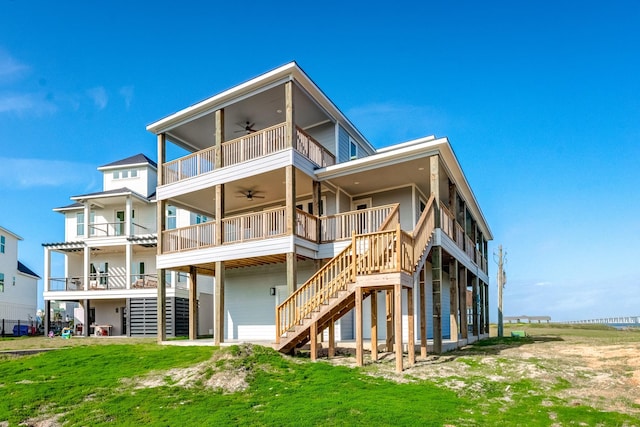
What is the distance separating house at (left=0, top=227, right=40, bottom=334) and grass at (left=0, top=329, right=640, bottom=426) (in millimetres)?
27296

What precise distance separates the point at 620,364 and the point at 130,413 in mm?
12080

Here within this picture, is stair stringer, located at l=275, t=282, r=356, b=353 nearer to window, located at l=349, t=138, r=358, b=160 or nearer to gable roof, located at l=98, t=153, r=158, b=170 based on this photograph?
window, located at l=349, t=138, r=358, b=160

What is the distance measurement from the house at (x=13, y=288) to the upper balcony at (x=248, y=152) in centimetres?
2358

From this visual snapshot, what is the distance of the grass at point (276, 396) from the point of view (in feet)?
28.0

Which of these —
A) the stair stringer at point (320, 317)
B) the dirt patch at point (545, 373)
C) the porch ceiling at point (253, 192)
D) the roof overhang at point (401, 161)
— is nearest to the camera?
the dirt patch at point (545, 373)

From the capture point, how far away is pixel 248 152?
1819cm

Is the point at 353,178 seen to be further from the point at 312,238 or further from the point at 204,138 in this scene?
the point at 204,138

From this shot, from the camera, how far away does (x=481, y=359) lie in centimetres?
1338

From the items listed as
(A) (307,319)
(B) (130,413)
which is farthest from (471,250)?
(B) (130,413)

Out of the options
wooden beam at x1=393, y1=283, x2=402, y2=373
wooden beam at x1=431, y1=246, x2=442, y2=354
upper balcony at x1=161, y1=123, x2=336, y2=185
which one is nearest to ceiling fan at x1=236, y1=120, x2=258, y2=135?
upper balcony at x1=161, y1=123, x2=336, y2=185

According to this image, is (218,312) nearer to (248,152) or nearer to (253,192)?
(253,192)

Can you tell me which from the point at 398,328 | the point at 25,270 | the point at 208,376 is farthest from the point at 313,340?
the point at 25,270

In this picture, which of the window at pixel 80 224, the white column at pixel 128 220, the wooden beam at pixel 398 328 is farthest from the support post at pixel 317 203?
the window at pixel 80 224

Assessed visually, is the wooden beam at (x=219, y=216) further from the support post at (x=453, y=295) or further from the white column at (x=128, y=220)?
the white column at (x=128, y=220)
